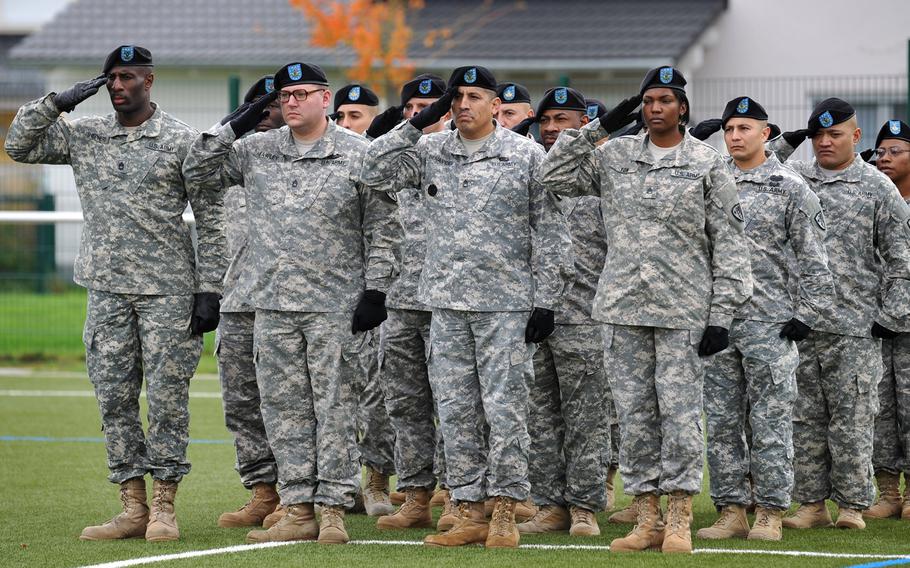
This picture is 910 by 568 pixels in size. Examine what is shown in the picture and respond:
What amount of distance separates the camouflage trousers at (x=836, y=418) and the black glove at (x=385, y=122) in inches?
112

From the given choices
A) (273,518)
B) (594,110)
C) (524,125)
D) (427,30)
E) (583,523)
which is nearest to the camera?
(583,523)

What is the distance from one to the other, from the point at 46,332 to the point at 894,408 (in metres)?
11.6

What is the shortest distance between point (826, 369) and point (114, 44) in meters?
19.1

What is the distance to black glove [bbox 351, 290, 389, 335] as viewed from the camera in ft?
26.1

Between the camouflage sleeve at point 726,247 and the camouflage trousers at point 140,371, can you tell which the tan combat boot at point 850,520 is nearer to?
the camouflage sleeve at point 726,247

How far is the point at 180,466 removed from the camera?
826 centimetres

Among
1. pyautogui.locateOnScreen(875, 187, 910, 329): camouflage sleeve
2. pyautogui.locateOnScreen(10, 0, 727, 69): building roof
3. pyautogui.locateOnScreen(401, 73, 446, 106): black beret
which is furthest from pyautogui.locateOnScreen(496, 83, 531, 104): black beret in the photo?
pyautogui.locateOnScreen(10, 0, 727, 69): building roof

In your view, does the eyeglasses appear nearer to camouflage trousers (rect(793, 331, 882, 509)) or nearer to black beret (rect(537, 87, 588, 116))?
black beret (rect(537, 87, 588, 116))

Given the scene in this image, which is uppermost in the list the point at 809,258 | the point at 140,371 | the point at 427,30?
the point at 427,30

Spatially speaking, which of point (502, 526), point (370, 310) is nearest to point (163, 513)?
point (370, 310)

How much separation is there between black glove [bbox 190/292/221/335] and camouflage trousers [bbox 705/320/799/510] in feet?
9.25

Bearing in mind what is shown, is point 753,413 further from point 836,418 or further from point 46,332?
point 46,332

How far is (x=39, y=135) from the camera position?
8.10 metres

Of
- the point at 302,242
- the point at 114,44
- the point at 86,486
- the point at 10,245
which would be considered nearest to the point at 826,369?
the point at 302,242
